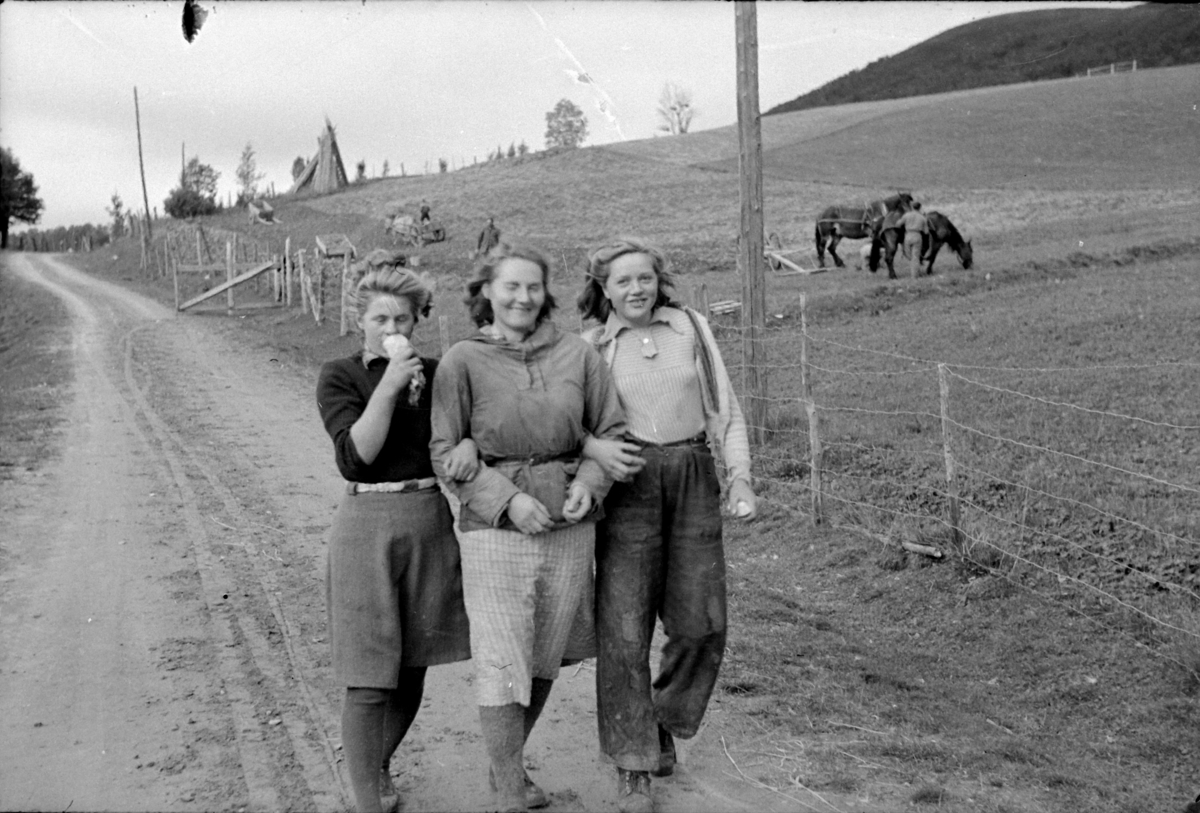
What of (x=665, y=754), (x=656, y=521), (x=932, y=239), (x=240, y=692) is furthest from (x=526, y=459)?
(x=932, y=239)

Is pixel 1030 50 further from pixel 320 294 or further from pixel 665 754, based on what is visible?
pixel 665 754

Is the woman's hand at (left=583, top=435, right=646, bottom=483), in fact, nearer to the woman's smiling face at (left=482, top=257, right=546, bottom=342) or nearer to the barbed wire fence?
the woman's smiling face at (left=482, top=257, right=546, bottom=342)

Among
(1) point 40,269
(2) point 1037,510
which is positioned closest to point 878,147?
(1) point 40,269

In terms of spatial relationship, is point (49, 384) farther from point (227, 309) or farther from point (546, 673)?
point (546, 673)

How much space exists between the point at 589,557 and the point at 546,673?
0.39 metres

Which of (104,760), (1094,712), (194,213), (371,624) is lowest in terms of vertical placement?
(1094,712)

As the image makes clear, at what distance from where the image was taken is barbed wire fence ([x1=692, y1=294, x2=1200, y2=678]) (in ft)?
19.8

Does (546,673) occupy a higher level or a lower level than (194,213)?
lower

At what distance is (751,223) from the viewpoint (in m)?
9.50

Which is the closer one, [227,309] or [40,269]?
[227,309]

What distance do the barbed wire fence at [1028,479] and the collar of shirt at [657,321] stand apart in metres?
2.57

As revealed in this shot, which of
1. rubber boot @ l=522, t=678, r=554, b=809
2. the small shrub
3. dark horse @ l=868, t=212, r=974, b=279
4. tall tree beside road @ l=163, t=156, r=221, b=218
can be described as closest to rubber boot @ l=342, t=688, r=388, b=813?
rubber boot @ l=522, t=678, r=554, b=809

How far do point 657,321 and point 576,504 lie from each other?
780 mm

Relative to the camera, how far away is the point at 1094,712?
200 inches
